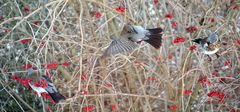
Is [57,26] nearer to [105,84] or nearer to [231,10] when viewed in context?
[105,84]

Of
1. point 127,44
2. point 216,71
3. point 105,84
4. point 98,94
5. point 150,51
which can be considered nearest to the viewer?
point 127,44

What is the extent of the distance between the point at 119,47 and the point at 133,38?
0.19 m

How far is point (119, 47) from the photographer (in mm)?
2951

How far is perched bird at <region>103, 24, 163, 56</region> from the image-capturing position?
117 inches

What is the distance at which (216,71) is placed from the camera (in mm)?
4668

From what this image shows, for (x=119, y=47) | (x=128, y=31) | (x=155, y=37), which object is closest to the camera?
(x=119, y=47)

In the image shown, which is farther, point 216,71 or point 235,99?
point 216,71

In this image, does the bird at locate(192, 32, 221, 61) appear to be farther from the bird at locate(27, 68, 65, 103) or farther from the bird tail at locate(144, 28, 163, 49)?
the bird at locate(27, 68, 65, 103)

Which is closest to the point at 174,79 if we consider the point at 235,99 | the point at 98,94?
the point at 235,99

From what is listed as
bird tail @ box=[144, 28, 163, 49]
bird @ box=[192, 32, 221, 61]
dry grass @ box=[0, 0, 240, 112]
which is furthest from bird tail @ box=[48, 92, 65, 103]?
bird @ box=[192, 32, 221, 61]

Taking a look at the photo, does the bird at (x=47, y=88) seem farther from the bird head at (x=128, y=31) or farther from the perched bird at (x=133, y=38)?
the bird head at (x=128, y=31)

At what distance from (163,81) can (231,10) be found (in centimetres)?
85

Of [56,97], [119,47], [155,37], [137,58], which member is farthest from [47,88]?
[137,58]

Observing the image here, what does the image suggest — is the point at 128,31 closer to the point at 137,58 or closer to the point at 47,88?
the point at 47,88
